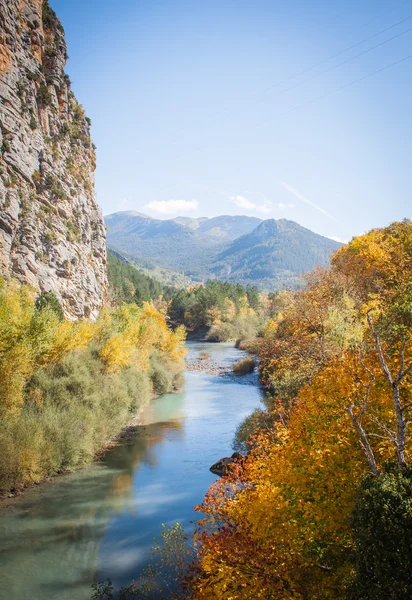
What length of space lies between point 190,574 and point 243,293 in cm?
13442

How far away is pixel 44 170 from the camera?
143 feet

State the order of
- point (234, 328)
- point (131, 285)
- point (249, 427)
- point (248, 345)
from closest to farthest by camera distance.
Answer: point (249, 427)
point (248, 345)
point (234, 328)
point (131, 285)

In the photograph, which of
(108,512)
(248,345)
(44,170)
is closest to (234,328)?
(248,345)

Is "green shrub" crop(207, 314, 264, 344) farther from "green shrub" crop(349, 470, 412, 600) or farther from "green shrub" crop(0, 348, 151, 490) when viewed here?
"green shrub" crop(349, 470, 412, 600)

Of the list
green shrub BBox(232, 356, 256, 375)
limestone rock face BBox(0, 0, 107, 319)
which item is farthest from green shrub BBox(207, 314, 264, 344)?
limestone rock face BBox(0, 0, 107, 319)

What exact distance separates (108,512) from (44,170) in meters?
38.5

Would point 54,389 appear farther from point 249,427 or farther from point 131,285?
point 131,285

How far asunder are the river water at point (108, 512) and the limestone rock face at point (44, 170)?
21.5 m

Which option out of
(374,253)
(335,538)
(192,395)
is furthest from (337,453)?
(192,395)

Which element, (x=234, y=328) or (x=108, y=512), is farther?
(x=234, y=328)

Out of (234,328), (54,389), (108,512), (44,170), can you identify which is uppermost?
(44,170)

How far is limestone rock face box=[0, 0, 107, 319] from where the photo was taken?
37375 millimetres

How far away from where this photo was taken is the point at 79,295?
47.2 m

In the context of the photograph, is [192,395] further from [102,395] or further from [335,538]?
[335,538]
